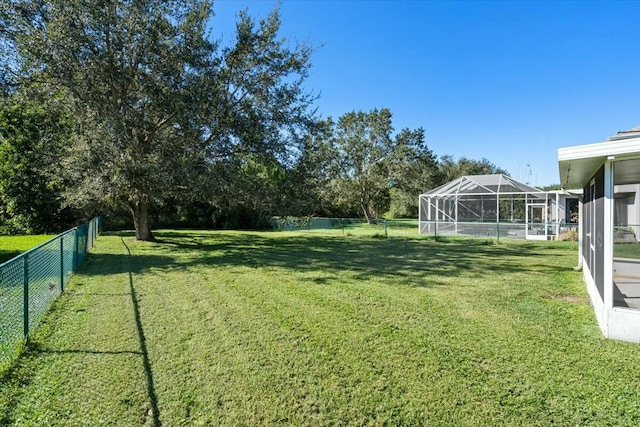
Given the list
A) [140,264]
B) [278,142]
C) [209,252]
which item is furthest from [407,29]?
[140,264]

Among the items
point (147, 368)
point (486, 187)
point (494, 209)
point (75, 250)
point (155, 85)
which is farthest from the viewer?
point (486, 187)

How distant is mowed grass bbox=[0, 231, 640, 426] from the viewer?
263 centimetres

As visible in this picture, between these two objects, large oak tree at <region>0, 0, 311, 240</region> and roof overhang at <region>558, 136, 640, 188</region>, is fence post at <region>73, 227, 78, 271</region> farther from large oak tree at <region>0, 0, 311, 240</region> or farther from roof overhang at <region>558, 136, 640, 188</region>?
roof overhang at <region>558, 136, 640, 188</region>

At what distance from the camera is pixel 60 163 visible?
35.1 feet

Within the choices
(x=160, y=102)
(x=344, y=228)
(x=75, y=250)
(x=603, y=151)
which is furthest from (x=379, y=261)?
(x=344, y=228)

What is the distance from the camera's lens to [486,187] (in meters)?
18.0

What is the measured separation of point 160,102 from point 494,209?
1611cm

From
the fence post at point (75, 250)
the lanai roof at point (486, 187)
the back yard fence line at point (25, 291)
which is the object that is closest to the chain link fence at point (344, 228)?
the lanai roof at point (486, 187)

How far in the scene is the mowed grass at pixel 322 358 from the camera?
8.63 feet

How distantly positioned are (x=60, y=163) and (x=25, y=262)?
8532mm

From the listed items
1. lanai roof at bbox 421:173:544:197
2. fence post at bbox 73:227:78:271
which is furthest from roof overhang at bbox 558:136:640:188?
lanai roof at bbox 421:173:544:197

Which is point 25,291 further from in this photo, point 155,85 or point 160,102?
point 155,85

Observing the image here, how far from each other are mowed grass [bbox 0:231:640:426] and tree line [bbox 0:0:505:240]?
5.01m

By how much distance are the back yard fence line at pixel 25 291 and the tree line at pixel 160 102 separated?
15.0ft
